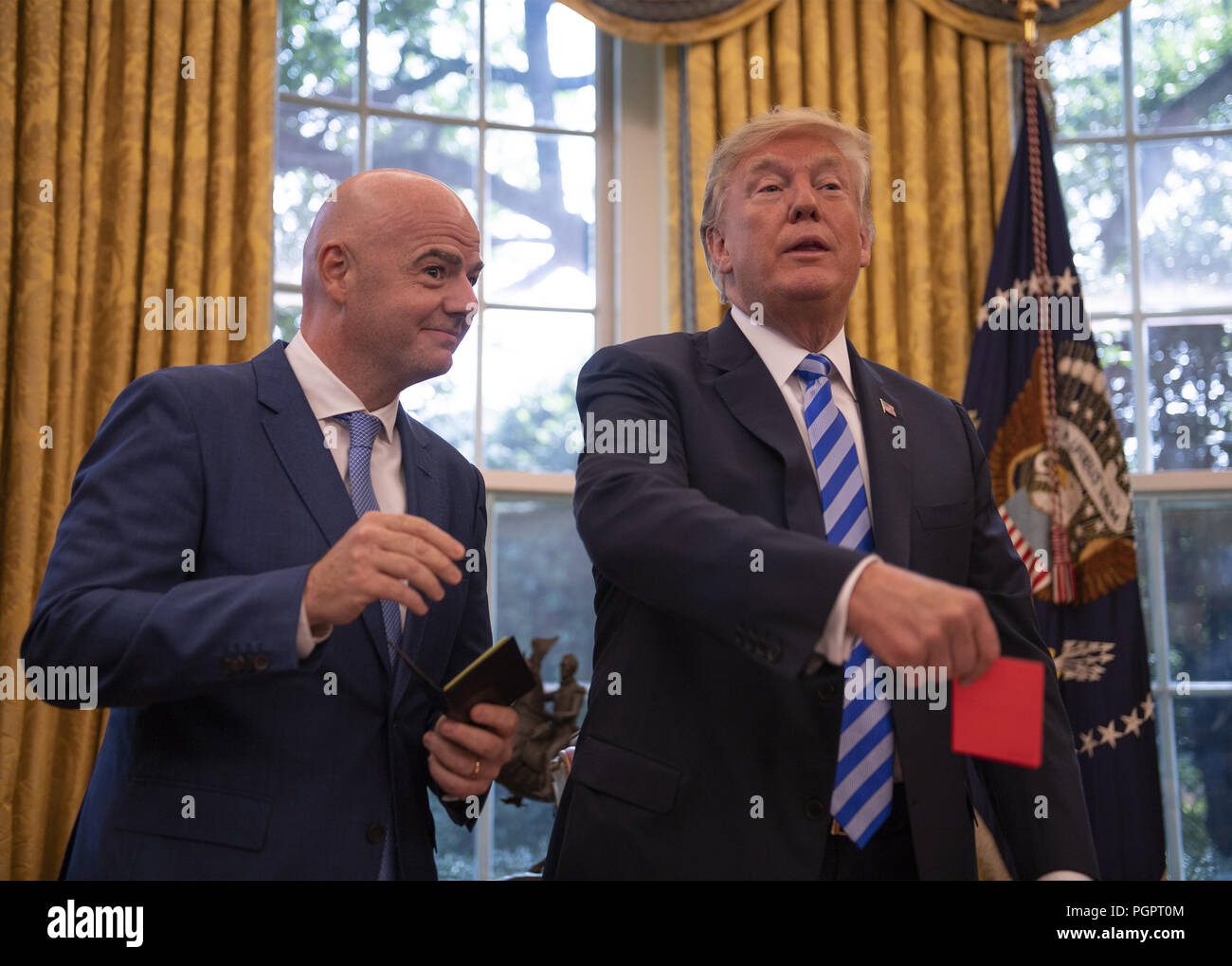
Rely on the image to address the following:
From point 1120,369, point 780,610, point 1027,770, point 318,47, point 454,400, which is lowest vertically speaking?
point 1027,770

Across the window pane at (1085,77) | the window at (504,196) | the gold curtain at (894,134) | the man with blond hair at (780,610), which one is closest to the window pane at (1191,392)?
the gold curtain at (894,134)

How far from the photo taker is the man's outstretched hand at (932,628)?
1.21m

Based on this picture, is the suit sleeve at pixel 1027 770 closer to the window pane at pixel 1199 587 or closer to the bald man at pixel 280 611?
the bald man at pixel 280 611

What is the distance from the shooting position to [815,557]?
4.43 feet

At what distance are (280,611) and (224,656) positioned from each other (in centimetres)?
9

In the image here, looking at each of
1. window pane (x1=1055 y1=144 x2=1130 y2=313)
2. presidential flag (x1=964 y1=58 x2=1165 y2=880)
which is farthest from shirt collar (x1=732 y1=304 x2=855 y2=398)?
window pane (x1=1055 y1=144 x2=1130 y2=313)

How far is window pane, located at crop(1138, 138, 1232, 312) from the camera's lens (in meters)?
4.52

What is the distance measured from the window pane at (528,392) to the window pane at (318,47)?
940 millimetres

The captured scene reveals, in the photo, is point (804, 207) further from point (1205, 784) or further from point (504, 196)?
point (1205, 784)

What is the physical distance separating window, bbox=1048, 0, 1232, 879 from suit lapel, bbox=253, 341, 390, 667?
330 centimetres

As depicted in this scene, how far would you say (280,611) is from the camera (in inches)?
61.1

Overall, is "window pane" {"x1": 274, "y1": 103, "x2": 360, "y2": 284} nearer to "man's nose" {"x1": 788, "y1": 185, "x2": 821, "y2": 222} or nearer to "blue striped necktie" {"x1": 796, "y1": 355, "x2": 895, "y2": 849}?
"man's nose" {"x1": 788, "y1": 185, "x2": 821, "y2": 222}

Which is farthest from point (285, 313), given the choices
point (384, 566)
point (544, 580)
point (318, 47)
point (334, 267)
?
point (384, 566)
